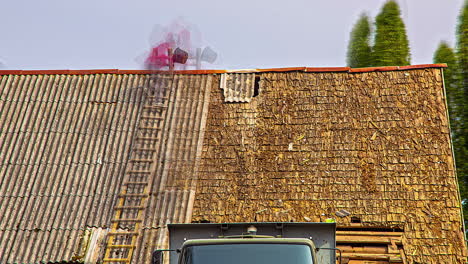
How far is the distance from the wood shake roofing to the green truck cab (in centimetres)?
559

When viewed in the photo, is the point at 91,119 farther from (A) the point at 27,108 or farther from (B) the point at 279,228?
(B) the point at 279,228

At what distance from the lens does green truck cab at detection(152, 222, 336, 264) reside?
8.21 m

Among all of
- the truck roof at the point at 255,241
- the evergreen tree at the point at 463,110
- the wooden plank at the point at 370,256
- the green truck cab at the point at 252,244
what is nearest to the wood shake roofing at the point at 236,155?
the wooden plank at the point at 370,256

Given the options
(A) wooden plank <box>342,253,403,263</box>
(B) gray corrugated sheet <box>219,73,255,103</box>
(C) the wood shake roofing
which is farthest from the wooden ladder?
(A) wooden plank <box>342,253,403,263</box>

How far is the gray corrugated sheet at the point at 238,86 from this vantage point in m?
17.9

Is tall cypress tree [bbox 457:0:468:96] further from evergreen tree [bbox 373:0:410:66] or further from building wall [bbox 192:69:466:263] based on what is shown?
building wall [bbox 192:69:466:263]

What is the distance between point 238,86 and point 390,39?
12.2 m

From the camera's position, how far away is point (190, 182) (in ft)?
52.4

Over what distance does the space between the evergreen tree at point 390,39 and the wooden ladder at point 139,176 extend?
12.6 meters

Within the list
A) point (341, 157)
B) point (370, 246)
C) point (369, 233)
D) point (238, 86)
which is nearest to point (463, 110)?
point (341, 157)

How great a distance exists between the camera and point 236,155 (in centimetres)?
1652

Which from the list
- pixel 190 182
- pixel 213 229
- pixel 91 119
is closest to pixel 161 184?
pixel 190 182

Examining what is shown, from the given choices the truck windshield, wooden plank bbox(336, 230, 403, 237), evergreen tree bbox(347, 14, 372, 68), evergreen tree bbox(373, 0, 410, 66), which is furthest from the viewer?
evergreen tree bbox(347, 14, 372, 68)

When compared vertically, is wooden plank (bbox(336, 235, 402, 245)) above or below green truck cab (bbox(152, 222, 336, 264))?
above
